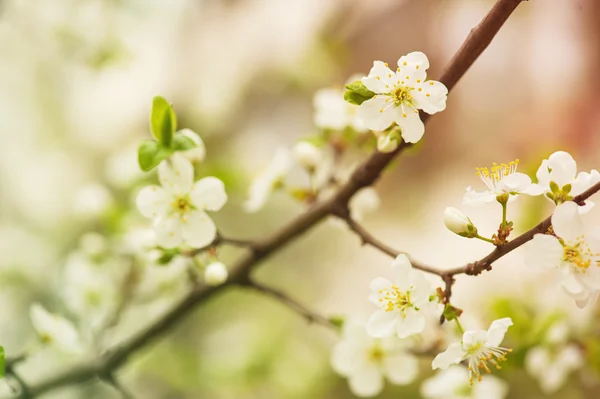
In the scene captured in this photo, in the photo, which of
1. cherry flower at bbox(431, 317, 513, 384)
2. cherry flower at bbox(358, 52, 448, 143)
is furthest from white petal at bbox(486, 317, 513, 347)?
cherry flower at bbox(358, 52, 448, 143)

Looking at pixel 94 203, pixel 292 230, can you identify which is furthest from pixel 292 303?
pixel 94 203

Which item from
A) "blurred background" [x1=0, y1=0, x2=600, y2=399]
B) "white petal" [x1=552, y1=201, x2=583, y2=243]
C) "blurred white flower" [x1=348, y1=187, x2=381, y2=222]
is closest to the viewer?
"white petal" [x1=552, y1=201, x2=583, y2=243]

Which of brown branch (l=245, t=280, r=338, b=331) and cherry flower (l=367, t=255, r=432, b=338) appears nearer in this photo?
cherry flower (l=367, t=255, r=432, b=338)

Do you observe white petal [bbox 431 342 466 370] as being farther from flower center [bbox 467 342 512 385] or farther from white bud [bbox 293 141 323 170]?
white bud [bbox 293 141 323 170]

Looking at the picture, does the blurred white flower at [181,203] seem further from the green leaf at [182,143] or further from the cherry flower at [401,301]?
the cherry flower at [401,301]

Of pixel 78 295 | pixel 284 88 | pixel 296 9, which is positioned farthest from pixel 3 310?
pixel 296 9

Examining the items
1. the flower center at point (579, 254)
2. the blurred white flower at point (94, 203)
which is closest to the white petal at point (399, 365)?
the flower center at point (579, 254)

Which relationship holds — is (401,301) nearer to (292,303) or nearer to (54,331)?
(292,303)
